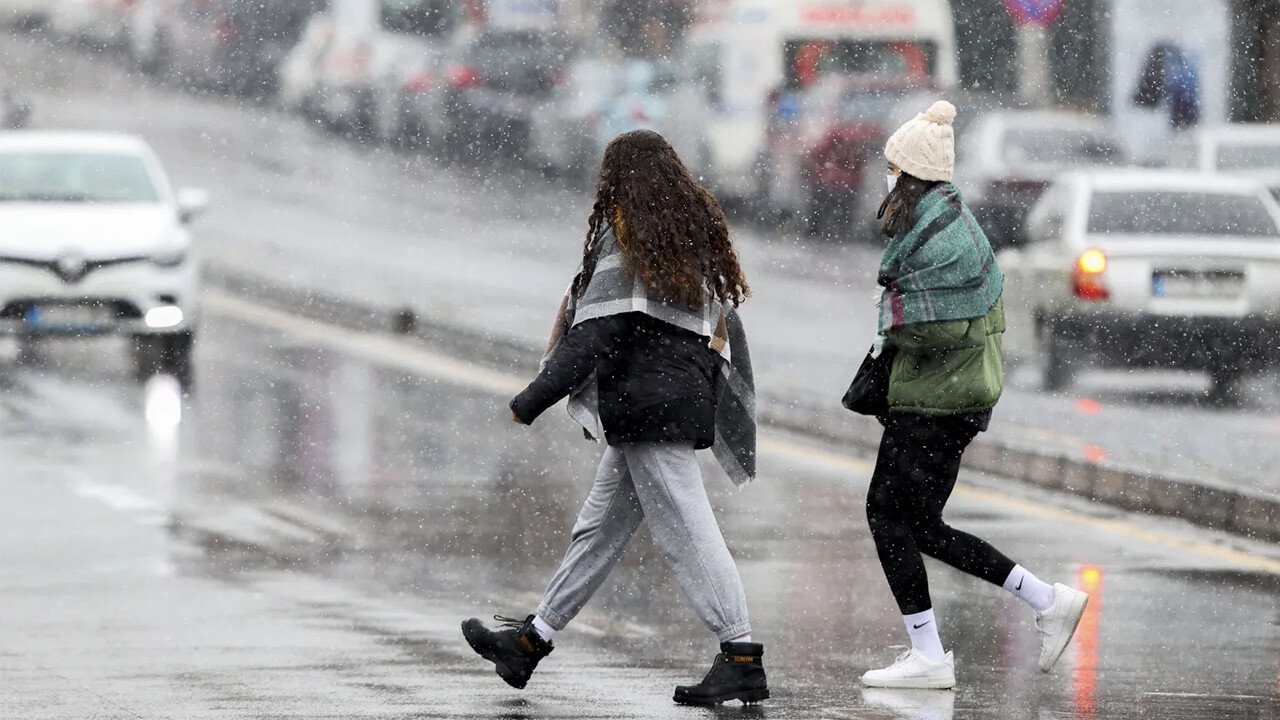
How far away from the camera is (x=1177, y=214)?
18562 mm

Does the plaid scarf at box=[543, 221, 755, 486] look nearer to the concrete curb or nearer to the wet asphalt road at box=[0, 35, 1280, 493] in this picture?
the concrete curb

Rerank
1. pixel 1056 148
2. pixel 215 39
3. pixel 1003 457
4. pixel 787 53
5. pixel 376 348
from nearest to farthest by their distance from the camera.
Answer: pixel 1003 457, pixel 376 348, pixel 1056 148, pixel 787 53, pixel 215 39

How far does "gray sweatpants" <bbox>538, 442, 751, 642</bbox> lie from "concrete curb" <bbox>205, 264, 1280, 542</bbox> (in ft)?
14.3

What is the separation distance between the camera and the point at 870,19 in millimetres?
32312

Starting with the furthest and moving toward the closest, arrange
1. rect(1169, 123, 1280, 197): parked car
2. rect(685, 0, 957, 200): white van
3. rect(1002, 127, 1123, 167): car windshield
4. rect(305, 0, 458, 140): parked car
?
rect(305, 0, 458, 140): parked car → rect(685, 0, 957, 200): white van → rect(1169, 123, 1280, 197): parked car → rect(1002, 127, 1123, 167): car windshield

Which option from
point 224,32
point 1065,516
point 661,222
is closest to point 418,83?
point 224,32

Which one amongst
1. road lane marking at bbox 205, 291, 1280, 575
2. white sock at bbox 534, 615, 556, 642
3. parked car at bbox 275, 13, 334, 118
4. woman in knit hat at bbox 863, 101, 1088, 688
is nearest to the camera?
woman in knit hat at bbox 863, 101, 1088, 688

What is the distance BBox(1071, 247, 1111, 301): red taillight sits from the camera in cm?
1786

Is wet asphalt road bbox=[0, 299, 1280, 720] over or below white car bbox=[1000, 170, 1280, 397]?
over

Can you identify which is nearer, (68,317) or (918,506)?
(918,506)

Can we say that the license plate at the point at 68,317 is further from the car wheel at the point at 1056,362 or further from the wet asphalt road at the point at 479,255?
the car wheel at the point at 1056,362

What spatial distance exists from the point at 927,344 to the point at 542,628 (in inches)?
52.7

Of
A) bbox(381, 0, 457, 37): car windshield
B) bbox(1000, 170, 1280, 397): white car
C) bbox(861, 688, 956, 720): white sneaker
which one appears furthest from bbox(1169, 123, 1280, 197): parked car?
bbox(861, 688, 956, 720): white sneaker

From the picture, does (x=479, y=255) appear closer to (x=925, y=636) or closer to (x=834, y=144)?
(x=834, y=144)
